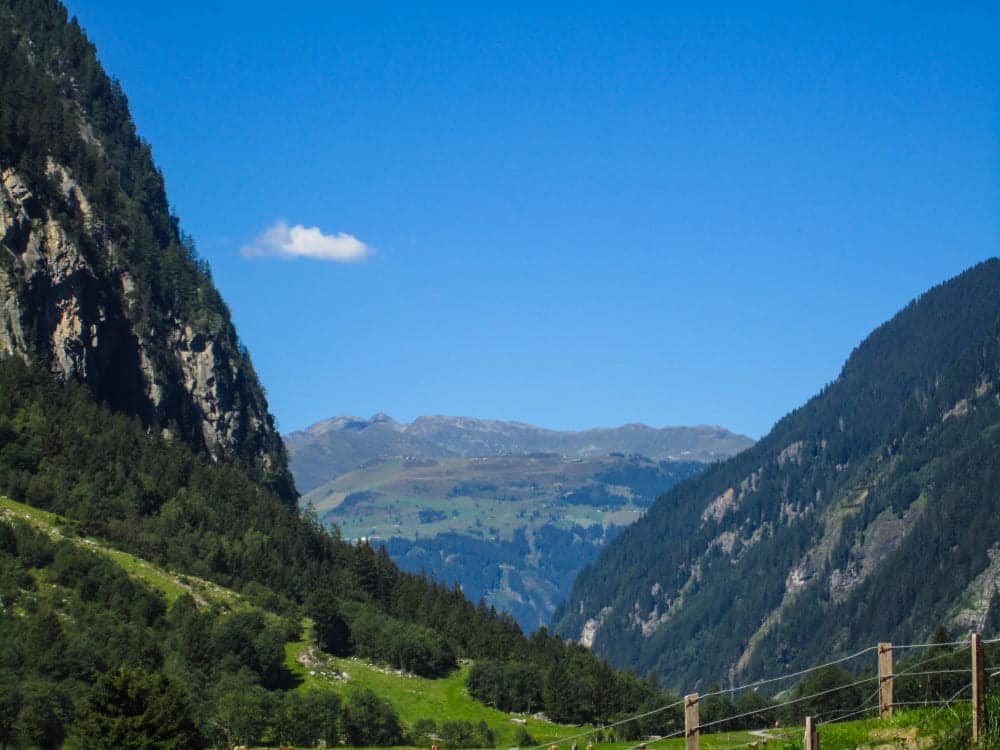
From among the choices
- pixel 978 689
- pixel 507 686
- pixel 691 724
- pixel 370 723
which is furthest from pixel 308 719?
pixel 978 689

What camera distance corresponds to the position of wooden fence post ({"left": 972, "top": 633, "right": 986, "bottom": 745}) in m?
27.4

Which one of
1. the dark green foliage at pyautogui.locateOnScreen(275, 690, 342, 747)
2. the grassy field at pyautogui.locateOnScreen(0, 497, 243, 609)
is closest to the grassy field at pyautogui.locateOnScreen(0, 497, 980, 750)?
the grassy field at pyautogui.locateOnScreen(0, 497, 243, 609)

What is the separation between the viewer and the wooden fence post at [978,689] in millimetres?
27438

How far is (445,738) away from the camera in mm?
131500

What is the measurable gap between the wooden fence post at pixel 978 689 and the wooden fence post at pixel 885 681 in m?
5.45

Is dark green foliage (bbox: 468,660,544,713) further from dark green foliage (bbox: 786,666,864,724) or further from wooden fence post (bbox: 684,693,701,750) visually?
wooden fence post (bbox: 684,693,701,750)

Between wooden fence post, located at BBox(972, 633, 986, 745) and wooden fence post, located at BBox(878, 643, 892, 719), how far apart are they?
17.9 feet

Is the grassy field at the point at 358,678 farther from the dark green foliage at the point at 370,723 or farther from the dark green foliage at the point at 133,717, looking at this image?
the dark green foliage at the point at 133,717

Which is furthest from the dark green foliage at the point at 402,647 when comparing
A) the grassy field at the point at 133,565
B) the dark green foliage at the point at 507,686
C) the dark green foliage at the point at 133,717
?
the dark green foliage at the point at 133,717

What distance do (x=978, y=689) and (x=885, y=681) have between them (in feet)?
25.0

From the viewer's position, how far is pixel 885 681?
3556 cm

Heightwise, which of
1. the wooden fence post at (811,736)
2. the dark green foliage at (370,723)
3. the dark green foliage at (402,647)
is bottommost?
the dark green foliage at (370,723)

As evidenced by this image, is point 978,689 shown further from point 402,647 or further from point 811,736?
point 402,647

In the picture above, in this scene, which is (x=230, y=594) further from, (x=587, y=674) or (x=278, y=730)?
(x=278, y=730)
